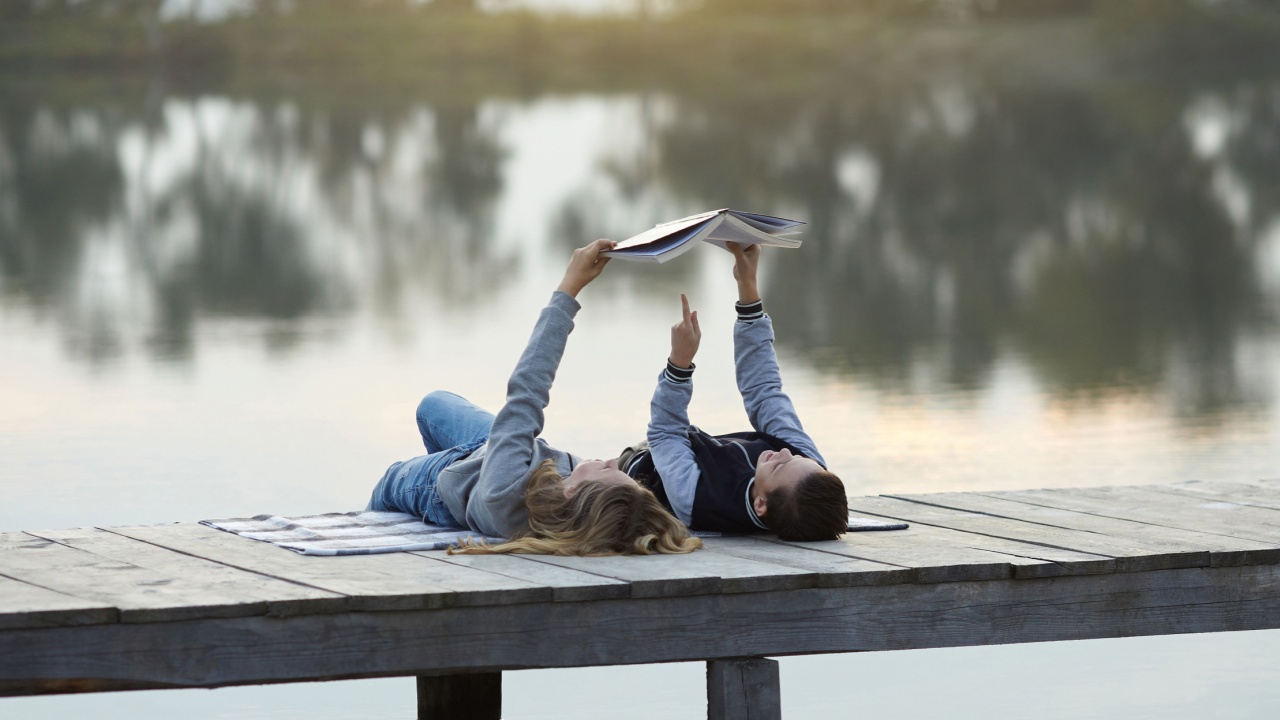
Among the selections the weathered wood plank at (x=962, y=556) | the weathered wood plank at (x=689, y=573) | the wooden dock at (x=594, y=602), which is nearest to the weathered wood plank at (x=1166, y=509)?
Answer: the wooden dock at (x=594, y=602)

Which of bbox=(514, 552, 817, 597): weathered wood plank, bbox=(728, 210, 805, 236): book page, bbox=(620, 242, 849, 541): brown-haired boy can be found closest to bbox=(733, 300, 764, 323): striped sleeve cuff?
bbox=(620, 242, 849, 541): brown-haired boy

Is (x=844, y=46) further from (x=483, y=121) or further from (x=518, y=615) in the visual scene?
(x=518, y=615)

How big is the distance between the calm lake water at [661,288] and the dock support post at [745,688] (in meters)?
1.34

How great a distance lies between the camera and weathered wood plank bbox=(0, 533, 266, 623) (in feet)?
12.7

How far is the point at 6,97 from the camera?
41938 mm

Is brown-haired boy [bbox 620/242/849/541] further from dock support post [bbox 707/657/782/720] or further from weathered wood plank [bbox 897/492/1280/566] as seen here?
weathered wood plank [bbox 897/492/1280/566]

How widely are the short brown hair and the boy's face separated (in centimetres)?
1

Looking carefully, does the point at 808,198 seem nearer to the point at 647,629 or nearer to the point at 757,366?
the point at 757,366

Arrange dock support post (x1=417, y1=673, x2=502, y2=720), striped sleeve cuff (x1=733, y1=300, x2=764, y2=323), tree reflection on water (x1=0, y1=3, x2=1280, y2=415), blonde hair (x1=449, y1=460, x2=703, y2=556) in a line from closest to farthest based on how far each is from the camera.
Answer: blonde hair (x1=449, y1=460, x2=703, y2=556), striped sleeve cuff (x1=733, y1=300, x2=764, y2=323), dock support post (x1=417, y1=673, x2=502, y2=720), tree reflection on water (x1=0, y1=3, x2=1280, y2=415)

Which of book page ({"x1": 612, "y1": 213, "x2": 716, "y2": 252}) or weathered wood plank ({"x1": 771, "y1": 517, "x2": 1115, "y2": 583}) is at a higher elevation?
book page ({"x1": 612, "y1": 213, "x2": 716, "y2": 252})

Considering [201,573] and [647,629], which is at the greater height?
[201,573]

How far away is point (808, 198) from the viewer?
26.5 m

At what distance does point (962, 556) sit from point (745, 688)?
2.07 feet

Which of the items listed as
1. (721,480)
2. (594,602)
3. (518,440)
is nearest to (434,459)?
(518,440)
